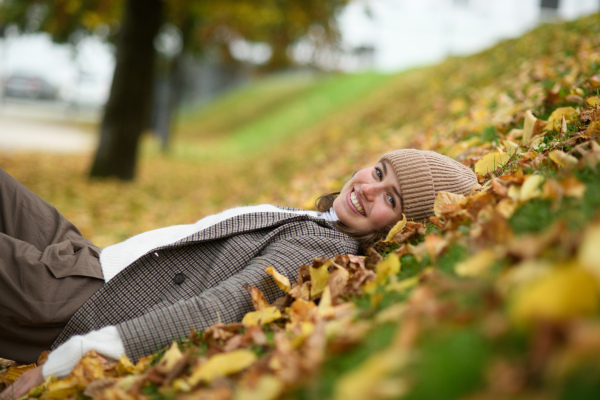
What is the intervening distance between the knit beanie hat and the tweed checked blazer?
1.09 feet

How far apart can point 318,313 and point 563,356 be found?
38.7 inches

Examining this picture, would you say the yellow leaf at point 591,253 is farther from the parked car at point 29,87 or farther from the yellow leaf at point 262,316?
the parked car at point 29,87

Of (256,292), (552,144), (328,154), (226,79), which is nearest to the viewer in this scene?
(256,292)

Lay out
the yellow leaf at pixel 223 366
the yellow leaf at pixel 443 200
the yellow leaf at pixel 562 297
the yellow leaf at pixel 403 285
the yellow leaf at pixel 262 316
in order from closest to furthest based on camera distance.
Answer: the yellow leaf at pixel 562 297 → the yellow leaf at pixel 223 366 → the yellow leaf at pixel 403 285 → the yellow leaf at pixel 262 316 → the yellow leaf at pixel 443 200

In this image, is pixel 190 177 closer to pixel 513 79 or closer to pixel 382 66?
pixel 513 79

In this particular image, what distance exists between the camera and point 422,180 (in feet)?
7.98

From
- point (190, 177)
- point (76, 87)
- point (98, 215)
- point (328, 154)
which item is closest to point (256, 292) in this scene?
point (98, 215)

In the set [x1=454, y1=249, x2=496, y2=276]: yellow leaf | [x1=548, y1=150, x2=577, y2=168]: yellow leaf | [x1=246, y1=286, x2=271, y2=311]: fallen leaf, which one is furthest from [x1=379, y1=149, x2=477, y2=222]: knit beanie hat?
[x1=454, y1=249, x2=496, y2=276]: yellow leaf

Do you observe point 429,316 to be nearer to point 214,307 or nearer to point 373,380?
point 373,380

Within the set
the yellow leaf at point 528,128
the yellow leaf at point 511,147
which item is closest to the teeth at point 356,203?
the yellow leaf at point 511,147

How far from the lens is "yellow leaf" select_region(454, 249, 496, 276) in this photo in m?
1.47

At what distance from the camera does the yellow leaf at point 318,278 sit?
2146mm

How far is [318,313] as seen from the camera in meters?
1.86

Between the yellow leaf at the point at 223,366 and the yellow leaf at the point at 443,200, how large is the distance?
43.3 inches
